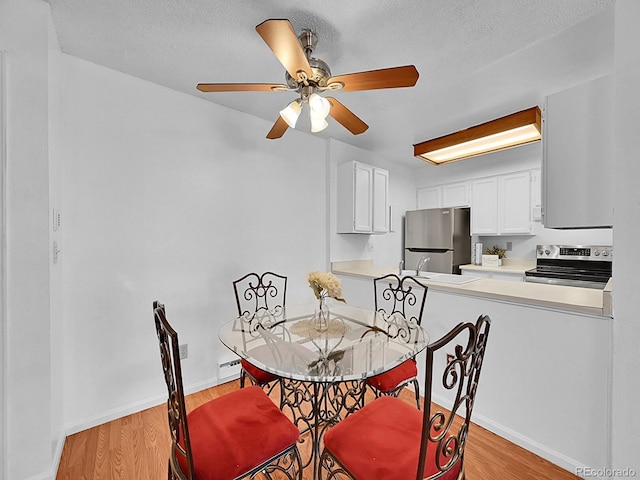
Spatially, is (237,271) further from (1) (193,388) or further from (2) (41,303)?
(2) (41,303)

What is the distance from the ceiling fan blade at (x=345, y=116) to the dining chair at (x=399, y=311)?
1170 millimetres

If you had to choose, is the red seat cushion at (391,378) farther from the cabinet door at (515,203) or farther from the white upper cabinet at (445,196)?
the white upper cabinet at (445,196)

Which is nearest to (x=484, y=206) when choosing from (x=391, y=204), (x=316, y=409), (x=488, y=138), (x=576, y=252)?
(x=576, y=252)

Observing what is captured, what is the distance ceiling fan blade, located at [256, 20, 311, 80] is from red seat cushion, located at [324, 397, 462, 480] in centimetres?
155

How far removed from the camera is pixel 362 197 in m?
3.45

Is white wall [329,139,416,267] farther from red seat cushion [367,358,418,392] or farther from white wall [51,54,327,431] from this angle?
red seat cushion [367,358,418,392]

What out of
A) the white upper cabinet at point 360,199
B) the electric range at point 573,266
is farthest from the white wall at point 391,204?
the electric range at point 573,266

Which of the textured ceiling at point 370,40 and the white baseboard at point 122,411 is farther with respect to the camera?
the white baseboard at point 122,411

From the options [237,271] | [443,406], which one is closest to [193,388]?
[237,271]

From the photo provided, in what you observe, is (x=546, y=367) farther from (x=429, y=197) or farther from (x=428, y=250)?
(x=429, y=197)

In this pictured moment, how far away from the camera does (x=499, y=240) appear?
4.34 m

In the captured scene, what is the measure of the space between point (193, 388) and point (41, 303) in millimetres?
1363

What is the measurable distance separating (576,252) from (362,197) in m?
2.56

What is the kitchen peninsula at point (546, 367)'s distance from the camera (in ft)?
5.28
